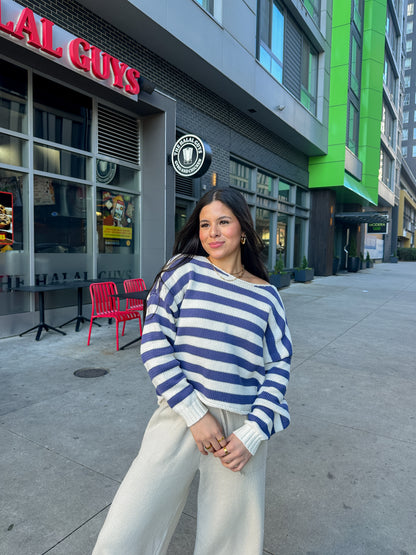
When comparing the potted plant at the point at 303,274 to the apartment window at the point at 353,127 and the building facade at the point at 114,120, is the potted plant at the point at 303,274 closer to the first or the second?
the building facade at the point at 114,120

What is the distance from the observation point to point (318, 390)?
173 inches

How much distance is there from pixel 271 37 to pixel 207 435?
14.5 m

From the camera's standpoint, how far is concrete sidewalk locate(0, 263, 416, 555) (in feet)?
7.10

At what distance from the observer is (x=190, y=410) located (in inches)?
54.3

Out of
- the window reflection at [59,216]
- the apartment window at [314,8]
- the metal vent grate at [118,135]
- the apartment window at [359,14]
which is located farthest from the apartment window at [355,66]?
the window reflection at [59,216]

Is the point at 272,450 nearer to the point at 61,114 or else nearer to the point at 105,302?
the point at 105,302

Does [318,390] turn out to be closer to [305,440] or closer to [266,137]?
[305,440]

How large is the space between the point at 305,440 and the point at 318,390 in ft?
3.97

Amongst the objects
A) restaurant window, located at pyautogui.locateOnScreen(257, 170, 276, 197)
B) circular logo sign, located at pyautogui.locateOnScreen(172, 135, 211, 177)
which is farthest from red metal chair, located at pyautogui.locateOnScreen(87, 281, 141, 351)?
restaurant window, located at pyautogui.locateOnScreen(257, 170, 276, 197)

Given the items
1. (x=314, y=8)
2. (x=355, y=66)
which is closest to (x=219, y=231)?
(x=314, y=8)

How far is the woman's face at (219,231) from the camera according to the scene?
1.58 metres

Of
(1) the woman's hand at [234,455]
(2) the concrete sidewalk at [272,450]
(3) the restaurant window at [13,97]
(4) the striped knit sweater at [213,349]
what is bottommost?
(2) the concrete sidewalk at [272,450]

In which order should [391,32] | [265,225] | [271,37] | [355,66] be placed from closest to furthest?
[271,37], [265,225], [355,66], [391,32]

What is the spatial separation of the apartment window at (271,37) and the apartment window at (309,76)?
2.47 metres
